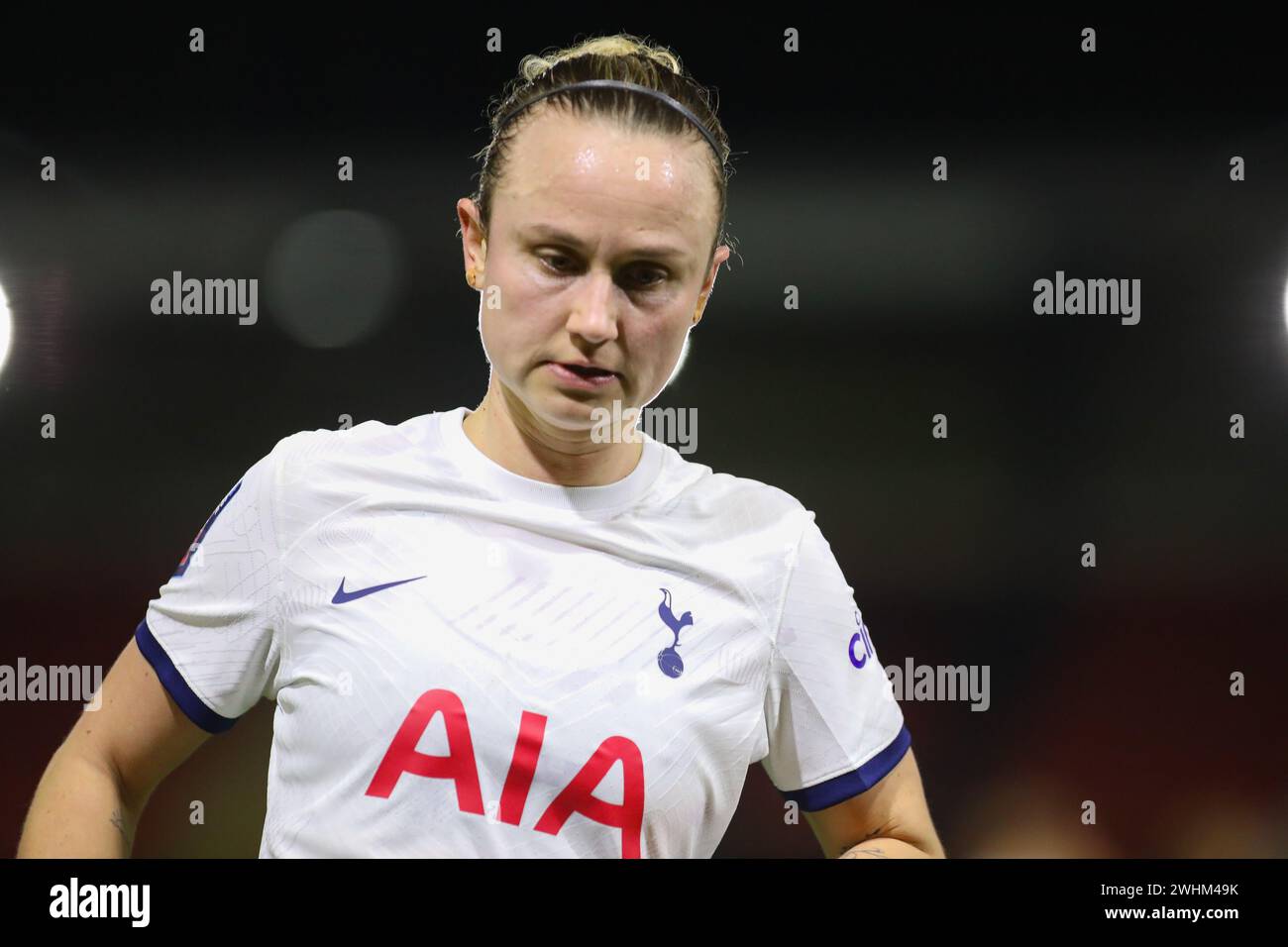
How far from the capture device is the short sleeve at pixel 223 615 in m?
1.23

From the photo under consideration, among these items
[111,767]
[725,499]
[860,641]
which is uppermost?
[725,499]

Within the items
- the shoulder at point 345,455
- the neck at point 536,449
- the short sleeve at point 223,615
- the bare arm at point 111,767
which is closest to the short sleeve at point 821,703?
the neck at point 536,449

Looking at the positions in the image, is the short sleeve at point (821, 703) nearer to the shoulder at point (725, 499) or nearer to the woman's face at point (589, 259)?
the shoulder at point (725, 499)

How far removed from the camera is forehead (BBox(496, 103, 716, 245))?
113cm

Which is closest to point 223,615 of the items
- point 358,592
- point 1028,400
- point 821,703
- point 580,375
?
point 358,592

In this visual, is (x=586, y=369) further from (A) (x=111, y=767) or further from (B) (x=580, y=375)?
(A) (x=111, y=767)

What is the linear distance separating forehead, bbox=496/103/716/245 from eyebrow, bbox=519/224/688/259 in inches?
0.5

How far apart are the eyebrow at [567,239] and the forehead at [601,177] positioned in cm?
1

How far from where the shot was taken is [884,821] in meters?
1.30

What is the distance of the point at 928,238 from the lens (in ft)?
6.05

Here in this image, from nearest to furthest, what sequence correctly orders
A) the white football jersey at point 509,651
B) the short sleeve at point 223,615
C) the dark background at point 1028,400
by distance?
the white football jersey at point 509,651, the short sleeve at point 223,615, the dark background at point 1028,400

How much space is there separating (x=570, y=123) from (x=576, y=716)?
69 centimetres

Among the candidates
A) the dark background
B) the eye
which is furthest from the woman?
the dark background

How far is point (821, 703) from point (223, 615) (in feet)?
2.50
